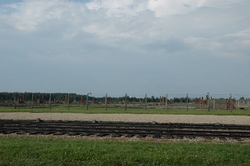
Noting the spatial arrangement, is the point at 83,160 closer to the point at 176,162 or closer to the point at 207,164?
the point at 176,162

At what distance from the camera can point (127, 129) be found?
17.2 m

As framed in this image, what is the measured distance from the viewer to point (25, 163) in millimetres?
9461

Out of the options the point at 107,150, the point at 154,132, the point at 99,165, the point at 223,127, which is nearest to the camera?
the point at 99,165

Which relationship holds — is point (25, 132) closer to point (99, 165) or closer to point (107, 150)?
point (107, 150)

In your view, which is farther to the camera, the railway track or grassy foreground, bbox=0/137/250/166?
the railway track

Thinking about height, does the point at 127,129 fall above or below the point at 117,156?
above

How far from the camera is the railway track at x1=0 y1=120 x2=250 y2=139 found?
16.3 m

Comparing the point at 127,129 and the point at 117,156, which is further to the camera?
the point at 127,129

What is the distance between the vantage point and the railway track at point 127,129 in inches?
643

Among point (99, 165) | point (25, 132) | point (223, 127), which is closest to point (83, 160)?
point (99, 165)

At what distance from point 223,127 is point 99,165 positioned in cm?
1085

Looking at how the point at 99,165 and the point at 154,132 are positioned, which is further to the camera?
the point at 154,132

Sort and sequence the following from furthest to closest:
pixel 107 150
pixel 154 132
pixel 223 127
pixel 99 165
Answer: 1. pixel 223 127
2. pixel 154 132
3. pixel 107 150
4. pixel 99 165

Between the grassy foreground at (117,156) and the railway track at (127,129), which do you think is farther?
the railway track at (127,129)
